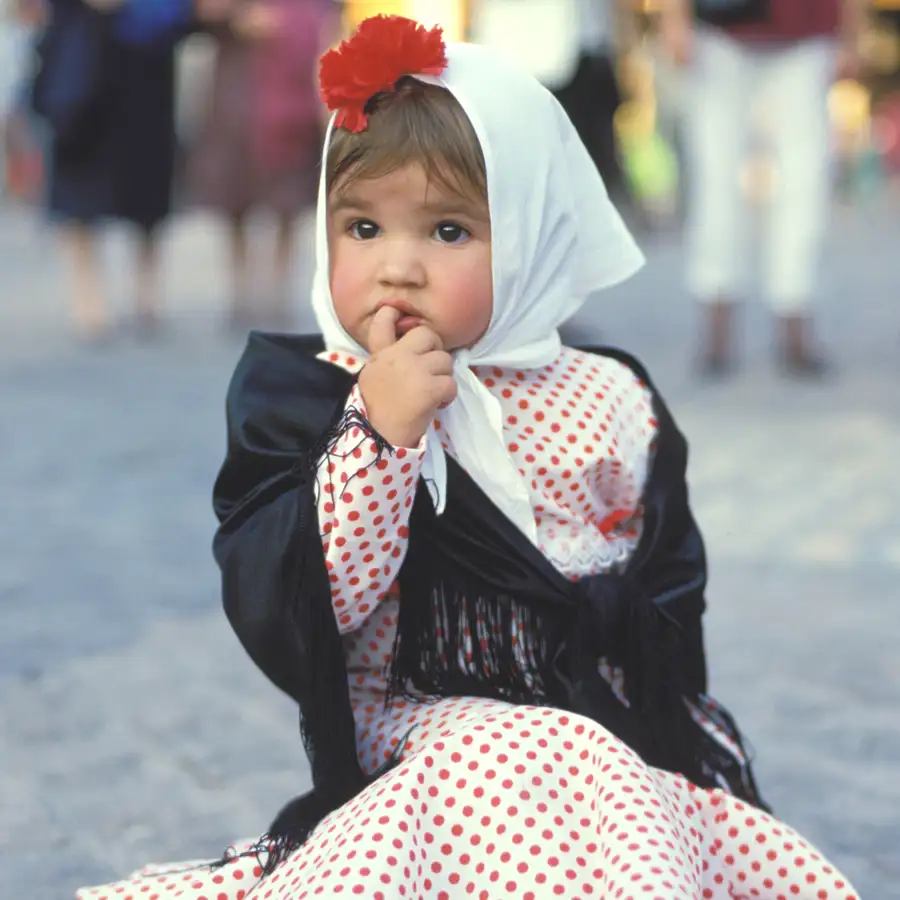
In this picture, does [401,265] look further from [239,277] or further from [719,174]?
[239,277]

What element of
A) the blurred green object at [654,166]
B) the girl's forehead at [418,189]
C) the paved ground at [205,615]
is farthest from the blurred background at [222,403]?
the blurred green object at [654,166]

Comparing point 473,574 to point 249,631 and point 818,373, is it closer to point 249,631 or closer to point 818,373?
point 249,631

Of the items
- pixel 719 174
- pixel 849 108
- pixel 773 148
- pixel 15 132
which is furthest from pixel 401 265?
pixel 849 108

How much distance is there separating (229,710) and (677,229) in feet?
32.3

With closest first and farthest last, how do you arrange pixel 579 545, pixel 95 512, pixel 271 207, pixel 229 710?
pixel 579 545, pixel 229 710, pixel 95 512, pixel 271 207

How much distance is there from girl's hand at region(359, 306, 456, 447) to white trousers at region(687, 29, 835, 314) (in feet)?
12.8

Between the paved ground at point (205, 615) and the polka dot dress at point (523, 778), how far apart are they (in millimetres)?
419

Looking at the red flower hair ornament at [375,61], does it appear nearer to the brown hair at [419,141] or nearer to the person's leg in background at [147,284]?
the brown hair at [419,141]

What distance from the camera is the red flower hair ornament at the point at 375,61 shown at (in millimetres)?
1782

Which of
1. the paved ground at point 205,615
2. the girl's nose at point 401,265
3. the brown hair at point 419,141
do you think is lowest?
the paved ground at point 205,615

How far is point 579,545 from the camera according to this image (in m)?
1.93

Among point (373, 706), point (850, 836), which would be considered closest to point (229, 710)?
point (373, 706)

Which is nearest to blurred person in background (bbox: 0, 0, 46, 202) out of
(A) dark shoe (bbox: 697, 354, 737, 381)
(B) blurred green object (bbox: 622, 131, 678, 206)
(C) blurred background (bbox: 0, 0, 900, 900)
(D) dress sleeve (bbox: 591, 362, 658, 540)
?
(C) blurred background (bbox: 0, 0, 900, 900)

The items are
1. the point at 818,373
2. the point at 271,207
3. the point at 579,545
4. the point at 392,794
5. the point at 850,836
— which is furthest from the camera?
the point at 271,207
